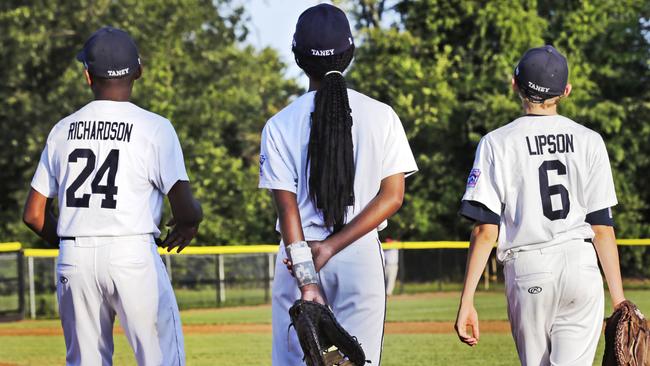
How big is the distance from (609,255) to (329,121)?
1.44 m

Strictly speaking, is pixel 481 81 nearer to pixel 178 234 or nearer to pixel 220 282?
pixel 220 282

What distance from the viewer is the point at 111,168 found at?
482 centimetres

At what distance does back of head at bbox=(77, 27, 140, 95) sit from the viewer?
16.1ft

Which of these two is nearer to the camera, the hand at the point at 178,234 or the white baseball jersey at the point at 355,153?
the white baseball jersey at the point at 355,153

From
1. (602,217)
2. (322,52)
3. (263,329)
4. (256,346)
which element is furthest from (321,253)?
(263,329)

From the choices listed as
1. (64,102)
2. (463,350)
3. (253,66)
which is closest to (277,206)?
(463,350)

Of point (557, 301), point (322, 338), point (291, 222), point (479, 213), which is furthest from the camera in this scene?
point (479, 213)

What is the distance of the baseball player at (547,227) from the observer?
4.77m

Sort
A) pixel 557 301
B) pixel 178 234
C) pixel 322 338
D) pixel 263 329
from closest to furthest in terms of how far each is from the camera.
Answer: pixel 322 338, pixel 557 301, pixel 178 234, pixel 263 329

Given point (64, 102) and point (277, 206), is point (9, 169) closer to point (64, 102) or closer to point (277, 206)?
point (64, 102)

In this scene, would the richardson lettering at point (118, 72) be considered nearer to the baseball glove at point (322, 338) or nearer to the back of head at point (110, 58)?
the back of head at point (110, 58)

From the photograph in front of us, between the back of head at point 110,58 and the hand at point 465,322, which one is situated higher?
the back of head at point 110,58

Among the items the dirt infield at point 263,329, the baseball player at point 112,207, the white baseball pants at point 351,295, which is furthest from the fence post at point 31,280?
the white baseball pants at point 351,295

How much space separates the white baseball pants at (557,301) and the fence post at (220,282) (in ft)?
62.5
